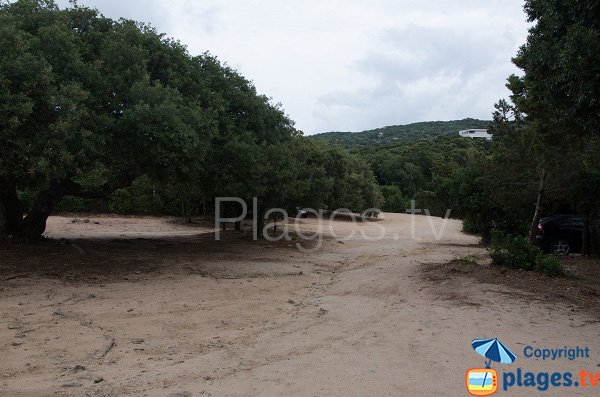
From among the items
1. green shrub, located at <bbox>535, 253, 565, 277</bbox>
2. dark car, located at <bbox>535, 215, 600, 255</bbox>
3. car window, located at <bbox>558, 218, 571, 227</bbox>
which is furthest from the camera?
car window, located at <bbox>558, 218, 571, 227</bbox>

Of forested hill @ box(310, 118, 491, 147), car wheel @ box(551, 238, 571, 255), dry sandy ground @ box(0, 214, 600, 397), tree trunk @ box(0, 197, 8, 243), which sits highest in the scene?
forested hill @ box(310, 118, 491, 147)

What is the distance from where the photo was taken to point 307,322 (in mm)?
6727

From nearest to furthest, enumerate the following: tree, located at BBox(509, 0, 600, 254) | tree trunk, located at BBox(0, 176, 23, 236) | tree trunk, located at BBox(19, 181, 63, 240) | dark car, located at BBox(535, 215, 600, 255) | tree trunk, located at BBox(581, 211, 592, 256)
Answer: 1. tree, located at BBox(509, 0, 600, 254)
2. tree trunk, located at BBox(0, 176, 23, 236)
3. tree trunk, located at BBox(19, 181, 63, 240)
4. tree trunk, located at BBox(581, 211, 592, 256)
5. dark car, located at BBox(535, 215, 600, 255)

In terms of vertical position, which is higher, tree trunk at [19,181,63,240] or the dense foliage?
the dense foliage

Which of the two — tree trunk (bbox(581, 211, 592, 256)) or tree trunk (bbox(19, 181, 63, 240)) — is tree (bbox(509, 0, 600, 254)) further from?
tree trunk (bbox(19, 181, 63, 240))

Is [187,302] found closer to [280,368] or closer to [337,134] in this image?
[280,368]

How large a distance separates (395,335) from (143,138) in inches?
264

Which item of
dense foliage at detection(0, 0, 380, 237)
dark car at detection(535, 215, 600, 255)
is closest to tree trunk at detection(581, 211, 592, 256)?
dark car at detection(535, 215, 600, 255)

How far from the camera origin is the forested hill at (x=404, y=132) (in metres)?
105

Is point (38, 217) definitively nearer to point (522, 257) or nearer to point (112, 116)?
point (112, 116)

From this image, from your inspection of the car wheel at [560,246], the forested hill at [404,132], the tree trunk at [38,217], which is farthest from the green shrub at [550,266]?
the forested hill at [404,132]

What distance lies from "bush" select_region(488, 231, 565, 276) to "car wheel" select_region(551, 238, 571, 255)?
4.96 m

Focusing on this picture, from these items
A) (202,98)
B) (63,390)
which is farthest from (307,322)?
(202,98)

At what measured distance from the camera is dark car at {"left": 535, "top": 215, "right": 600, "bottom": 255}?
14.3 m
